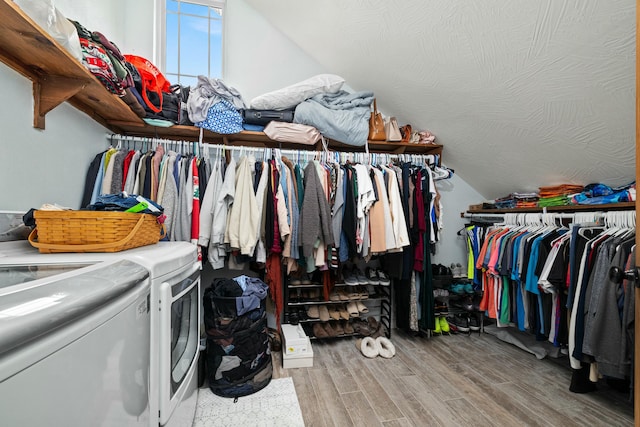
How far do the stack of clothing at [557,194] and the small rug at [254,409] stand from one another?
2.35 metres

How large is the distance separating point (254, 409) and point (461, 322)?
2045mm

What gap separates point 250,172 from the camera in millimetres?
1856

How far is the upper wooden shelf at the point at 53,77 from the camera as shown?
2.87ft

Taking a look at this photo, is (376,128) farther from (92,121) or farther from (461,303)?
(92,121)

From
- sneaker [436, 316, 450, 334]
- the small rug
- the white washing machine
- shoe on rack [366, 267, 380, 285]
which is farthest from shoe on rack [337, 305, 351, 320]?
the white washing machine

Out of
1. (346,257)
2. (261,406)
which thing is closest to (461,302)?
(346,257)

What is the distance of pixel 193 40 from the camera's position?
2.38m

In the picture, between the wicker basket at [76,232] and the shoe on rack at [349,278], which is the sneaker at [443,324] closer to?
the shoe on rack at [349,278]

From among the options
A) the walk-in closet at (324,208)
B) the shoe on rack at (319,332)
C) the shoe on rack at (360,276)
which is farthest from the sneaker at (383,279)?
the shoe on rack at (319,332)

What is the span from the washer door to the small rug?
380 mm

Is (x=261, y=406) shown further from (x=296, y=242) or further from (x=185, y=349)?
(x=296, y=242)

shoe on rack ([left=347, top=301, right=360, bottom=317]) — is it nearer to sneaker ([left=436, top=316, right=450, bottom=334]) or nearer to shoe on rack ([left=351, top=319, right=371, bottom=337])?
shoe on rack ([left=351, top=319, right=371, bottom=337])

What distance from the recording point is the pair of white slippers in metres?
2.02

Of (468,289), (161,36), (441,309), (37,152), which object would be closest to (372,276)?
(441,309)
